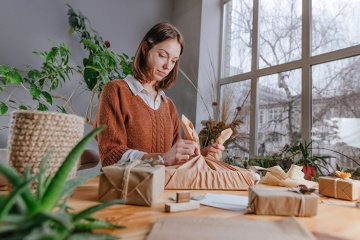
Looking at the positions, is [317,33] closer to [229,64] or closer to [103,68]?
[229,64]

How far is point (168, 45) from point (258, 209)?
0.96m

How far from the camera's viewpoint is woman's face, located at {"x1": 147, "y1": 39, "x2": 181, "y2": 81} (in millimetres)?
1305

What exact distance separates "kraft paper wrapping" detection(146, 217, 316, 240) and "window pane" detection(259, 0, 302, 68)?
231 centimetres

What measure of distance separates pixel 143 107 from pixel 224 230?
38.2 inches

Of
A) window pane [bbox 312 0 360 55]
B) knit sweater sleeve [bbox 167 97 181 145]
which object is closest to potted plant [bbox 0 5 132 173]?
knit sweater sleeve [bbox 167 97 181 145]

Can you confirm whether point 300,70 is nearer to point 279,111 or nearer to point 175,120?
point 279,111

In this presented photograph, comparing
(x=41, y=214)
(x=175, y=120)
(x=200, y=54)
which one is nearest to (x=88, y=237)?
(x=41, y=214)

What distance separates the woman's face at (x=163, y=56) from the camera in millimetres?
1305

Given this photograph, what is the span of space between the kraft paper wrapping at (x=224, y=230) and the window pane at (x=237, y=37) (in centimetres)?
268

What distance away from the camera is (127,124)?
4.12 ft

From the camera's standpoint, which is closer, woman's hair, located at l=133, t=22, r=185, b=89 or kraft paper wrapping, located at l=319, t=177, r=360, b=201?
kraft paper wrapping, located at l=319, t=177, r=360, b=201

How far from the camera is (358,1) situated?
205cm

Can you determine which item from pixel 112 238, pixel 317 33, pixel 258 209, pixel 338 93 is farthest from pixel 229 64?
pixel 112 238

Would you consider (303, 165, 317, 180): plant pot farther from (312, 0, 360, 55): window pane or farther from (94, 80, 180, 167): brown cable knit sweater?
(312, 0, 360, 55): window pane
